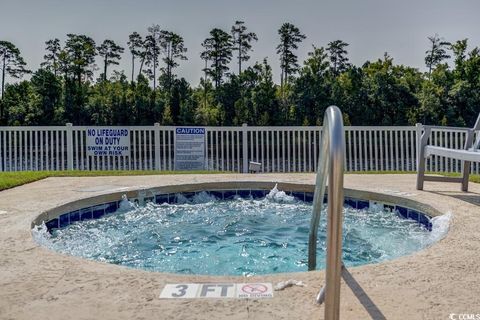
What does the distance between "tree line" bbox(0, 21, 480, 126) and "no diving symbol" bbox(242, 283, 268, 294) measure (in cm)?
2685

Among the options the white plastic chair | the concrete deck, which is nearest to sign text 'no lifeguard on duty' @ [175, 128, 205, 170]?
the white plastic chair

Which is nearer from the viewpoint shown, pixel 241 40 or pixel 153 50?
pixel 241 40

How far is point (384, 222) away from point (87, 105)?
32.7 m

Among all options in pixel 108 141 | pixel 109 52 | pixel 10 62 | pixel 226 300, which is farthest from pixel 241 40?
pixel 226 300

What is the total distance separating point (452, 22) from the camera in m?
11.5

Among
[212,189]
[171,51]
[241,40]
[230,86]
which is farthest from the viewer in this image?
[171,51]

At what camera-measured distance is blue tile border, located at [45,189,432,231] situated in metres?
3.89

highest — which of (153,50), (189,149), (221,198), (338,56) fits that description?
(153,50)

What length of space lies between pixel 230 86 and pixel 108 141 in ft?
87.5

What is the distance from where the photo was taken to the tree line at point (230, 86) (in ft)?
95.6

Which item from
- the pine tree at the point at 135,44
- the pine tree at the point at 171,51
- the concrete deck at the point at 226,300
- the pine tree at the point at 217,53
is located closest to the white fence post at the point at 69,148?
the concrete deck at the point at 226,300

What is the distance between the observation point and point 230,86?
34188 mm

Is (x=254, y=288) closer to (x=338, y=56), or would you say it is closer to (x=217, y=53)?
(x=217, y=53)

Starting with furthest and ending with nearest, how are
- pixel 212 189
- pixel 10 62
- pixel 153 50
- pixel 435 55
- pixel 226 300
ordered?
1. pixel 153 50
2. pixel 435 55
3. pixel 10 62
4. pixel 212 189
5. pixel 226 300
